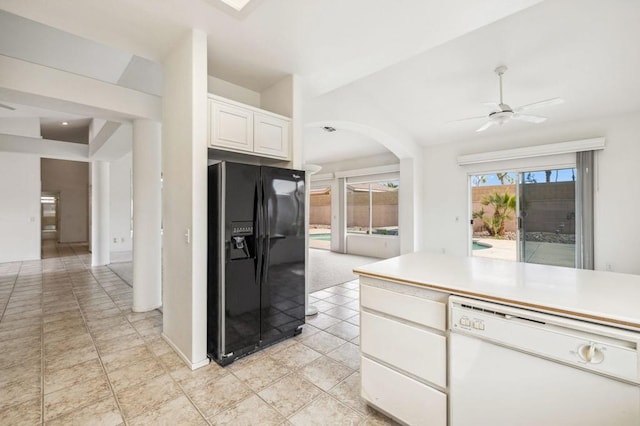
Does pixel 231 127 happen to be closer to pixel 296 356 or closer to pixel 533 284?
pixel 296 356

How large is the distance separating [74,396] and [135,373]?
0.36m

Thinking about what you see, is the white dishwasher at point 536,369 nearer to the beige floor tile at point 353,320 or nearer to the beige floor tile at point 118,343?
the beige floor tile at point 353,320

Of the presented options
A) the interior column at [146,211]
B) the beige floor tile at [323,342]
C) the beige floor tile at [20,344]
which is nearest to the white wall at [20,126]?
the interior column at [146,211]

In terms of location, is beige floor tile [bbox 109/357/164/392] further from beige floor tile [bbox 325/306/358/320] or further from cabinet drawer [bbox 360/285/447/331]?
beige floor tile [bbox 325/306/358/320]

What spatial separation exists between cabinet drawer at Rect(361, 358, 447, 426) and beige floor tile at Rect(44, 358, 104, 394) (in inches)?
79.8

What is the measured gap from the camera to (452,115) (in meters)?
5.10

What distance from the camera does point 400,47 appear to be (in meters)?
2.61

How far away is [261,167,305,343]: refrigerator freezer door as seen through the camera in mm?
2531

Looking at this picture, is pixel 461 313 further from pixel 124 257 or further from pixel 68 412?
pixel 124 257

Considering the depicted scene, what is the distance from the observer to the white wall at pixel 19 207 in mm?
6609

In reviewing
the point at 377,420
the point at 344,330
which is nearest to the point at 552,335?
the point at 377,420

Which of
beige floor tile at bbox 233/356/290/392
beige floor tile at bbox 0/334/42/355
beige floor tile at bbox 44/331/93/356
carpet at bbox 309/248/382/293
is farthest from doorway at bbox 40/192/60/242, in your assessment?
beige floor tile at bbox 233/356/290/392

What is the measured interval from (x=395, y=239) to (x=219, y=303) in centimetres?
586

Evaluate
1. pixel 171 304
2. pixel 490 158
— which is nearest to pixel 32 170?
pixel 171 304
